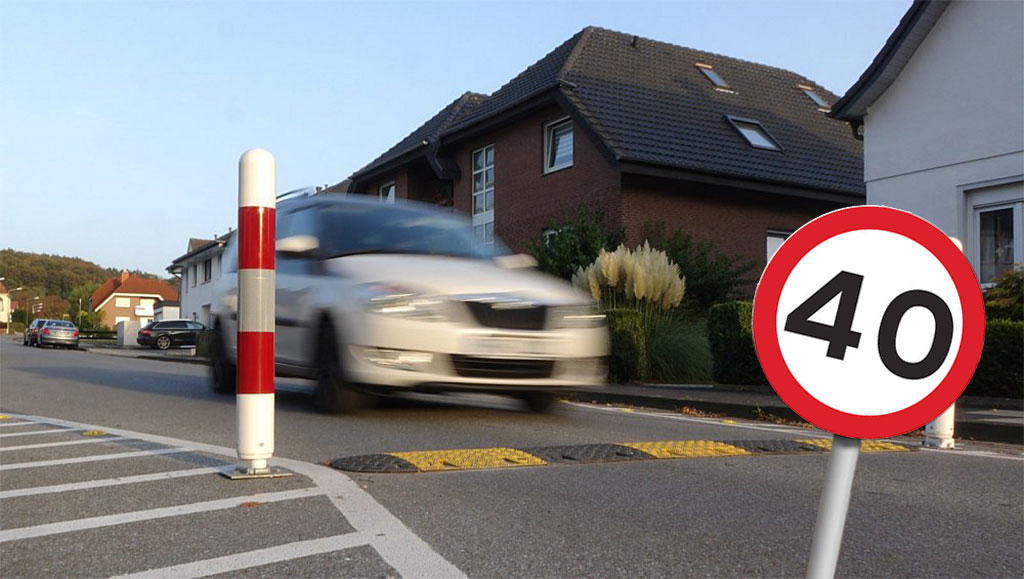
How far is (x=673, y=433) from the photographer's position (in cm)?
721

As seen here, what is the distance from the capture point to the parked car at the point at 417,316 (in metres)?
7.04

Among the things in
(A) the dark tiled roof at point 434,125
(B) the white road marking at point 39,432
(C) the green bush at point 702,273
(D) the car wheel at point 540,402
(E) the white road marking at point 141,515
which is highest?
(A) the dark tiled roof at point 434,125

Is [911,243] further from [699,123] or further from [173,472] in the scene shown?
[699,123]

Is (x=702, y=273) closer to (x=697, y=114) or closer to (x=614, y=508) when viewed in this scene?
(x=697, y=114)

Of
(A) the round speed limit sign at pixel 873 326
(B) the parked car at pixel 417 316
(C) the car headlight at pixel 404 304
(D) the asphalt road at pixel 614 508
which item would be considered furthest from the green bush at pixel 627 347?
(A) the round speed limit sign at pixel 873 326

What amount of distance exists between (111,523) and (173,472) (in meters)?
1.02

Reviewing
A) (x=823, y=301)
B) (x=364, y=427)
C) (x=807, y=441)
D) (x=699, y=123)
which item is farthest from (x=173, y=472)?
(x=699, y=123)

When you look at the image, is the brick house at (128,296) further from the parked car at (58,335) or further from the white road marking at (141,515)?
the white road marking at (141,515)

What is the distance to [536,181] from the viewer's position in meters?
24.7

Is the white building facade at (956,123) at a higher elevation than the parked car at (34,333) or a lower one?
higher

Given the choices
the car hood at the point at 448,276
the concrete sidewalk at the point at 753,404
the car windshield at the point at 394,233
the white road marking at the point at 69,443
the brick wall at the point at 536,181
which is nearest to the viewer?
the white road marking at the point at 69,443

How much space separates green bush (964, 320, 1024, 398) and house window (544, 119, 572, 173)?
14.2 metres

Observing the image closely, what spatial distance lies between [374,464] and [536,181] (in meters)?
20.0

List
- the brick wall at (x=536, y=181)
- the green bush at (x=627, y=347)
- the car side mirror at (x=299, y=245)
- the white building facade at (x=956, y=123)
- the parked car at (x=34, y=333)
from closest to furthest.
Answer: the car side mirror at (x=299, y=245) < the green bush at (x=627, y=347) < the white building facade at (x=956, y=123) < the brick wall at (x=536, y=181) < the parked car at (x=34, y=333)
